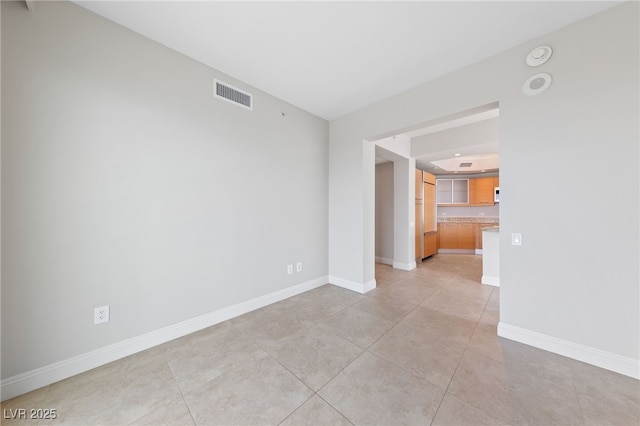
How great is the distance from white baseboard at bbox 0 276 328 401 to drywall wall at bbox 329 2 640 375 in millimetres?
2950

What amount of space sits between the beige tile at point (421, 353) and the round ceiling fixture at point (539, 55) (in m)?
2.70

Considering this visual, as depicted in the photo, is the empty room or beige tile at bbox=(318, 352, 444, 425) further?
the empty room

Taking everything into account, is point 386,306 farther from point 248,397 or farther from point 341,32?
point 341,32

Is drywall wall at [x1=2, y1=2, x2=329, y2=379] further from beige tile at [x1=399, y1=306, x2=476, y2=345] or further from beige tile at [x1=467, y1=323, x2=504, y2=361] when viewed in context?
beige tile at [x1=467, y1=323, x2=504, y2=361]

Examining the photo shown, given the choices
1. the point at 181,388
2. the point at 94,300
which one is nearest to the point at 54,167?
the point at 94,300

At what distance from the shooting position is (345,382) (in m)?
1.60

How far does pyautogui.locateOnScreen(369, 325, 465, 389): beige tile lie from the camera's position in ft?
5.52

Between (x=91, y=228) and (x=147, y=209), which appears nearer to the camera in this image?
(x=91, y=228)

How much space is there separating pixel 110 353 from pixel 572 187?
13.7ft

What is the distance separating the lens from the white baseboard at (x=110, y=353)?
1484mm

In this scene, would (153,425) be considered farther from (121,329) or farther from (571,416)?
(571,416)

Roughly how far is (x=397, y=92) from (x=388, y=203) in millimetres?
2898

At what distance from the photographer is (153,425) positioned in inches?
50.0

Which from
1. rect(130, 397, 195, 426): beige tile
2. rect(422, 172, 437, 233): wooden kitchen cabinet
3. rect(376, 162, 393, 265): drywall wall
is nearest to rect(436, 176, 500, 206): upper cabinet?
rect(422, 172, 437, 233): wooden kitchen cabinet
